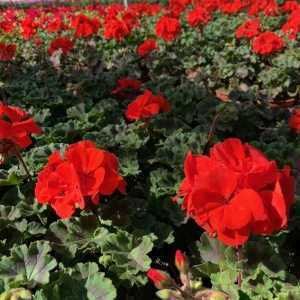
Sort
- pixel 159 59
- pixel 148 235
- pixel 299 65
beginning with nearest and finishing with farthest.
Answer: pixel 148 235 < pixel 299 65 < pixel 159 59

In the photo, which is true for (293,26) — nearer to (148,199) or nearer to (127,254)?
(148,199)

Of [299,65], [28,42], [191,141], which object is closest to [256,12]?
[299,65]

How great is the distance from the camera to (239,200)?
A: 1.65 metres

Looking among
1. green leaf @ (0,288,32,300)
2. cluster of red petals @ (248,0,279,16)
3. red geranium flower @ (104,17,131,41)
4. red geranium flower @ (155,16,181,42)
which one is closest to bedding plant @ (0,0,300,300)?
green leaf @ (0,288,32,300)

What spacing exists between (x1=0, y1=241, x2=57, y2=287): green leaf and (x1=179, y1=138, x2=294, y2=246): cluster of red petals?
1.83 feet

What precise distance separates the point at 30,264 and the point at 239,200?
2.67ft

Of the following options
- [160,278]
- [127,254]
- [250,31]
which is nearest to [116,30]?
[250,31]

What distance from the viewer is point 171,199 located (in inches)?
99.6

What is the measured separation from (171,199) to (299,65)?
3.40 meters

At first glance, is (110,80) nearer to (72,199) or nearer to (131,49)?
(131,49)

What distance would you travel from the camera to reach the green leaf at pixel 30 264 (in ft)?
6.28

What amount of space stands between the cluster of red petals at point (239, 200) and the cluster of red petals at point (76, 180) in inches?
15.8

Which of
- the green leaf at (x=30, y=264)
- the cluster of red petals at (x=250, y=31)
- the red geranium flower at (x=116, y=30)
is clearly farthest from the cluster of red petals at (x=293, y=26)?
the green leaf at (x=30, y=264)

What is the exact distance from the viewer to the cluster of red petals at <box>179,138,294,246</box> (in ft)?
5.41
